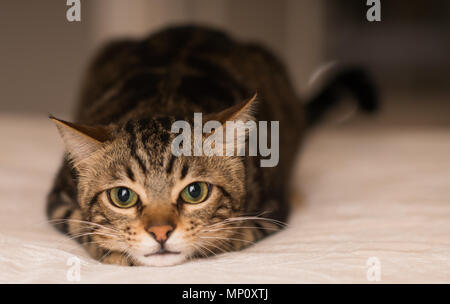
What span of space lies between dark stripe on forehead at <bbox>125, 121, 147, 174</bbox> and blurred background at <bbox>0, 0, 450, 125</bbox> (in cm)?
198

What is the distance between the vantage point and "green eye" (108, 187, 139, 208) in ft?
3.82

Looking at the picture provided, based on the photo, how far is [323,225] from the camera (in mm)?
1360

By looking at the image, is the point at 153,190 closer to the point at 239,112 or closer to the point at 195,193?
the point at 195,193

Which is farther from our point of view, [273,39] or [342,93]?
[273,39]

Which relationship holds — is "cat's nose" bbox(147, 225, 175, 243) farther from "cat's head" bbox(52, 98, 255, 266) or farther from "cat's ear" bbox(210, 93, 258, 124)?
"cat's ear" bbox(210, 93, 258, 124)

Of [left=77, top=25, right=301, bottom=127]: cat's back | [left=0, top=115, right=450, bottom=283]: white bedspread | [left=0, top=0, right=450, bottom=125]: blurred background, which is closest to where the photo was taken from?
[left=0, top=115, right=450, bottom=283]: white bedspread

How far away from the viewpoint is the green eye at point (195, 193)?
1169 millimetres

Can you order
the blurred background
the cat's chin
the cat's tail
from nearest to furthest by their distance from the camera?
the cat's chin < the cat's tail < the blurred background

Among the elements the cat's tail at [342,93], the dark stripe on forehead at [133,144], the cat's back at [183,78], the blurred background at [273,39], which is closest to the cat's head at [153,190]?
the dark stripe on forehead at [133,144]

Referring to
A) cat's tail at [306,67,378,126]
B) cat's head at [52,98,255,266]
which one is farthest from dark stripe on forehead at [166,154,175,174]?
cat's tail at [306,67,378,126]

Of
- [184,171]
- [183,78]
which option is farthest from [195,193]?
[183,78]

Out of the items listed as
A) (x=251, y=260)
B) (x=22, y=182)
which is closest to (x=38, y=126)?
(x=22, y=182)

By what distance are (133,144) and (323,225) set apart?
1.71 feet
